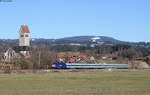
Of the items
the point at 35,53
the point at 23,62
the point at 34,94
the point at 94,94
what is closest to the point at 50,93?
the point at 34,94

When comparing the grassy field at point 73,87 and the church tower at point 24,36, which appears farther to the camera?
the church tower at point 24,36

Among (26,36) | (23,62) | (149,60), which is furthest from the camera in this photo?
(26,36)

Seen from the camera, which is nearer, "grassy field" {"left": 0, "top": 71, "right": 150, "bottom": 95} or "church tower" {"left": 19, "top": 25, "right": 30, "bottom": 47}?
"grassy field" {"left": 0, "top": 71, "right": 150, "bottom": 95}

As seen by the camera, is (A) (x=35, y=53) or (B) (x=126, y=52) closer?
(A) (x=35, y=53)

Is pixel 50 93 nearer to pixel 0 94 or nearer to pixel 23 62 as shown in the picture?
pixel 0 94

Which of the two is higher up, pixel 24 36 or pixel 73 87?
pixel 24 36

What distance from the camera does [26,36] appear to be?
180875 mm

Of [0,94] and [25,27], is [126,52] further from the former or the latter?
[0,94]

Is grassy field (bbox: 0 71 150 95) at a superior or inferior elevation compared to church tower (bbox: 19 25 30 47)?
inferior

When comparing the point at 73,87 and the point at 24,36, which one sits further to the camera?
the point at 24,36

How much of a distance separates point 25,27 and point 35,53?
7445 cm

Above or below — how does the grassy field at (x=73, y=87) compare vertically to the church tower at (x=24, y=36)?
below

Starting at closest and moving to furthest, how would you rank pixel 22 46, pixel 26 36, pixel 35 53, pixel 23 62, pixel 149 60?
pixel 23 62
pixel 35 53
pixel 149 60
pixel 22 46
pixel 26 36

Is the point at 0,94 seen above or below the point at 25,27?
below
